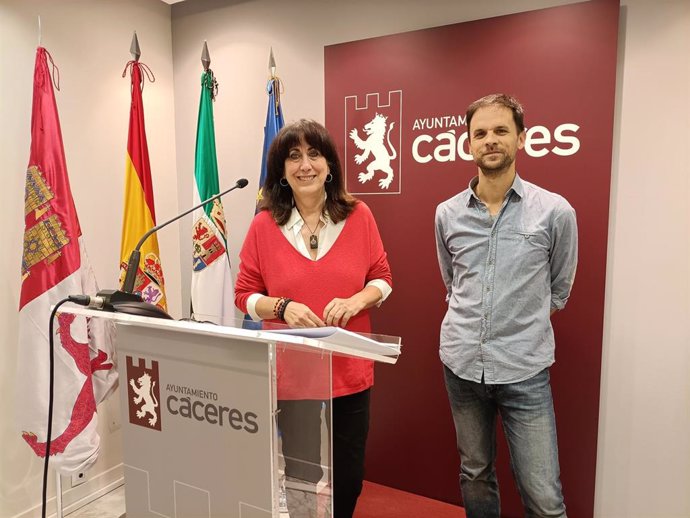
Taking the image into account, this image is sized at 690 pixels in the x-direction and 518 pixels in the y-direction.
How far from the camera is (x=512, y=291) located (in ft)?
5.03

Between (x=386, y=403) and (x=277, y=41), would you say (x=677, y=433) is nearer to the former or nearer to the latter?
→ (x=386, y=403)

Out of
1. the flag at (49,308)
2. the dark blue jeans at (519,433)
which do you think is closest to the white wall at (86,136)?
the flag at (49,308)

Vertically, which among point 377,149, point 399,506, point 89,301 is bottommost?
point 399,506

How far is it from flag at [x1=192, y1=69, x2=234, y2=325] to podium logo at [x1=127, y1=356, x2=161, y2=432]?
1468 mm

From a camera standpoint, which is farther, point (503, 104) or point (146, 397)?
point (503, 104)

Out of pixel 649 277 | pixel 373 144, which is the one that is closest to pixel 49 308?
pixel 373 144

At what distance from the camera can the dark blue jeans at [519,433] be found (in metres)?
1.56

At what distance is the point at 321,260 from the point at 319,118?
117cm

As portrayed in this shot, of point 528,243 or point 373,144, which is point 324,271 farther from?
point 373,144

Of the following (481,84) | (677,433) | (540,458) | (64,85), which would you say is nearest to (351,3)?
(481,84)

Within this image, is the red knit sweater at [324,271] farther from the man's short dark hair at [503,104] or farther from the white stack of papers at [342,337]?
the white stack of papers at [342,337]

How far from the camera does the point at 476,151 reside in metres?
1.57

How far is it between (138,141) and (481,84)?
1.62 metres

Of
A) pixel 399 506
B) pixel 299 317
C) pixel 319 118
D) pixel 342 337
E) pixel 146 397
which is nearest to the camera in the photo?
pixel 342 337
